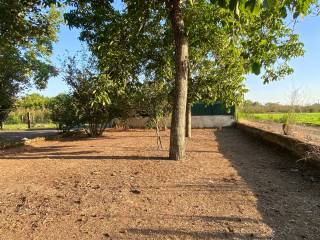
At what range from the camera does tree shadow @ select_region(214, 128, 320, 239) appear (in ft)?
15.7

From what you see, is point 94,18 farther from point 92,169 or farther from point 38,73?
point 38,73

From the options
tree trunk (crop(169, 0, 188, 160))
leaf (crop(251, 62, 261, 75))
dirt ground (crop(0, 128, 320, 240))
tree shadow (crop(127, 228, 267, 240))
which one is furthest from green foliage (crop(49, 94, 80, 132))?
leaf (crop(251, 62, 261, 75))

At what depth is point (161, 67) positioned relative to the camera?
12609 mm

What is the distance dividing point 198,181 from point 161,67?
5.90 m

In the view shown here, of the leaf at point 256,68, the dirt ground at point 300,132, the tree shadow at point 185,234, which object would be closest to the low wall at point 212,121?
the dirt ground at point 300,132

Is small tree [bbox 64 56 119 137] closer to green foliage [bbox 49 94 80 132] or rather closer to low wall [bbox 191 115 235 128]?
green foliage [bbox 49 94 80 132]

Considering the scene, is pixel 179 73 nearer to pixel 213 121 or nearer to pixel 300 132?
pixel 300 132

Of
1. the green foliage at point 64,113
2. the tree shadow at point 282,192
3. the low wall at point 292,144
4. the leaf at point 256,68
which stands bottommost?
the tree shadow at point 282,192

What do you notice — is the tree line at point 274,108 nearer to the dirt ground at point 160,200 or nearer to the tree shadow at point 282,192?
the tree shadow at point 282,192

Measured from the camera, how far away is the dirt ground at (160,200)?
187 inches

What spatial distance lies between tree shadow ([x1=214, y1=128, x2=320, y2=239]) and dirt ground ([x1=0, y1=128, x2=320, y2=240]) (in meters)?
0.01

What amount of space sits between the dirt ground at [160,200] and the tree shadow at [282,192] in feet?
0.04

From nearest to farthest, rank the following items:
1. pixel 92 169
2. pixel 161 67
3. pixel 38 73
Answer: pixel 92 169 → pixel 161 67 → pixel 38 73

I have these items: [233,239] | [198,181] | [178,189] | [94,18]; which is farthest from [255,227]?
[94,18]
